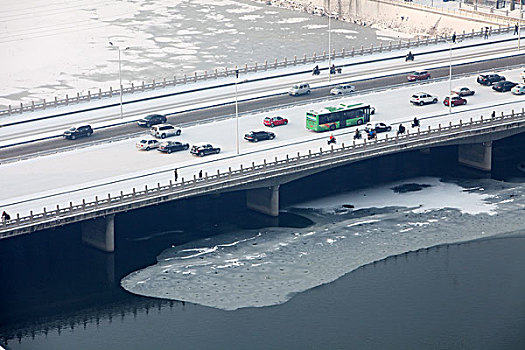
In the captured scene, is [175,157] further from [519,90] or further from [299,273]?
[519,90]

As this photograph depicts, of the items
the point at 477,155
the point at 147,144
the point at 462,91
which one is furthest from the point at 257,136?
the point at 462,91

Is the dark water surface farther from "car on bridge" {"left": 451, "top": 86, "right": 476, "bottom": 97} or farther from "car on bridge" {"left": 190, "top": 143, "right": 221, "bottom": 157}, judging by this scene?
"car on bridge" {"left": 451, "top": 86, "right": 476, "bottom": 97}

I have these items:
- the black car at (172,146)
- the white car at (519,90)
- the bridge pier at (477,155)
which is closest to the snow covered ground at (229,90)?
the black car at (172,146)

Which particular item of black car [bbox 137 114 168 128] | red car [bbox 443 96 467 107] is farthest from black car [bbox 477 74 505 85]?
black car [bbox 137 114 168 128]

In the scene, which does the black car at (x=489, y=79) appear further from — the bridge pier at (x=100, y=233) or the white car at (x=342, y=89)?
the bridge pier at (x=100, y=233)

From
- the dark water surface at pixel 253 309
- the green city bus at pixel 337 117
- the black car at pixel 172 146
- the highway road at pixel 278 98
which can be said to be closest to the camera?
the dark water surface at pixel 253 309
